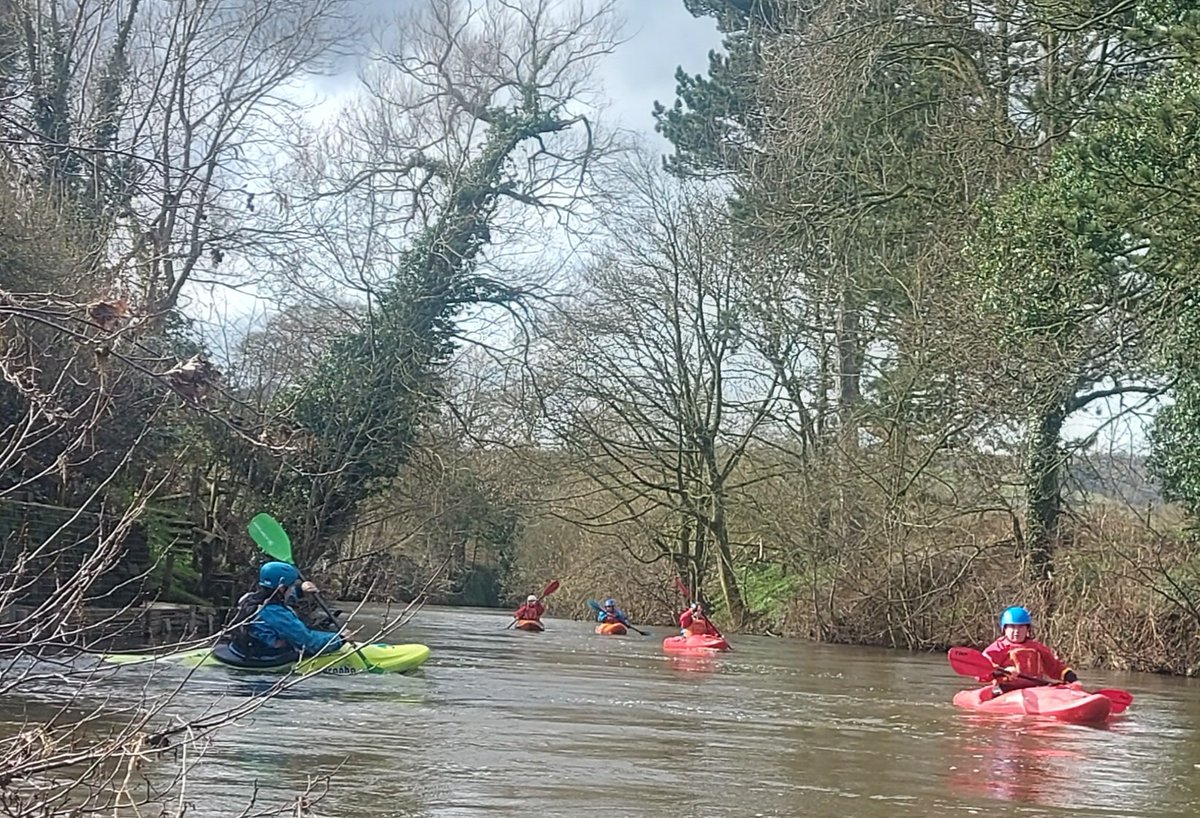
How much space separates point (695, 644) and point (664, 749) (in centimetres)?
1163

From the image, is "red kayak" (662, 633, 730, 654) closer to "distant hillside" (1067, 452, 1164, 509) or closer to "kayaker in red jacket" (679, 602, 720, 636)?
"kayaker in red jacket" (679, 602, 720, 636)

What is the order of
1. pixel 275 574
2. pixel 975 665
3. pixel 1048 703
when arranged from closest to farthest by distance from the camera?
1. pixel 1048 703
2. pixel 275 574
3. pixel 975 665

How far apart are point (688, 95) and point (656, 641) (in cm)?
1349

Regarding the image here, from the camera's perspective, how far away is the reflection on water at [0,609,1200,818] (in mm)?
7027

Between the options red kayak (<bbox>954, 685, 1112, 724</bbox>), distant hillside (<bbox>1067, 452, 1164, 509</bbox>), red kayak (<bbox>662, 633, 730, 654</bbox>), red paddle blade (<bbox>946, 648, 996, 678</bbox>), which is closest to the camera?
red kayak (<bbox>954, 685, 1112, 724</bbox>)

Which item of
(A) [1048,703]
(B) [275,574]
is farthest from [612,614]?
(A) [1048,703]

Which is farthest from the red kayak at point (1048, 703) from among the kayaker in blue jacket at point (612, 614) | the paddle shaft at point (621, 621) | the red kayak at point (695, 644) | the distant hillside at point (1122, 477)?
the kayaker in blue jacket at point (612, 614)

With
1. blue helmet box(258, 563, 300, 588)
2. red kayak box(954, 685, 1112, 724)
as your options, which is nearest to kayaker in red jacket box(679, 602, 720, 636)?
red kayak box(954, 685, 1112, 724)

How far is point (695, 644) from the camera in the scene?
67.9 ft

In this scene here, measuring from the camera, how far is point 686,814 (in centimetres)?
668

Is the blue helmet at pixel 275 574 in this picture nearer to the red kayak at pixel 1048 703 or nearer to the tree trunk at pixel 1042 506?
the red kayak at pixel 1048 703

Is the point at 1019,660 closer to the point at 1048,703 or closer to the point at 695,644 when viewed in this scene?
the point at 1048,703

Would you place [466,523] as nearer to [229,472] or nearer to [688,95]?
[229,472]

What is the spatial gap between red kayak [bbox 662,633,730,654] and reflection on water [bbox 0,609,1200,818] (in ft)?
14.3
